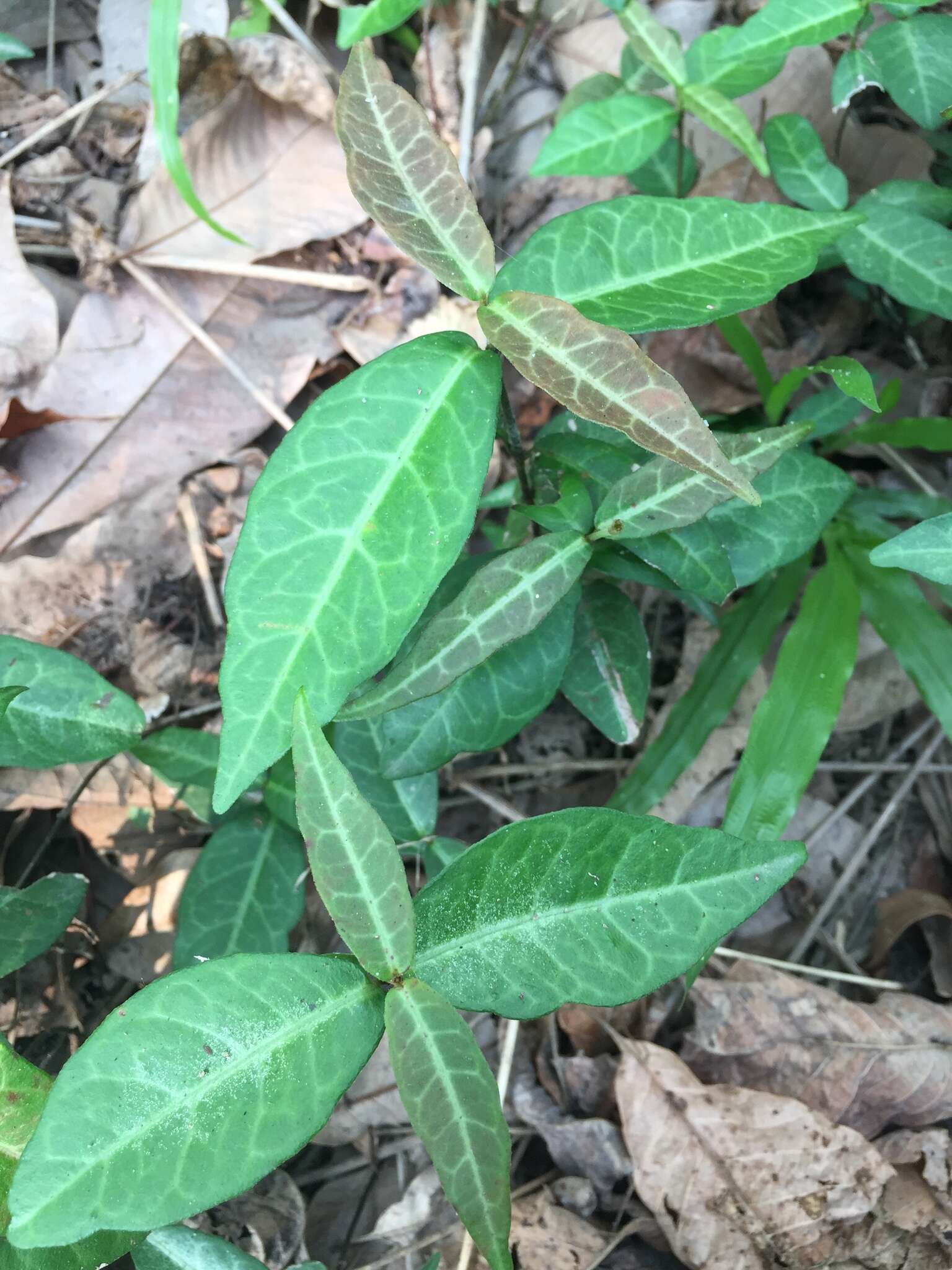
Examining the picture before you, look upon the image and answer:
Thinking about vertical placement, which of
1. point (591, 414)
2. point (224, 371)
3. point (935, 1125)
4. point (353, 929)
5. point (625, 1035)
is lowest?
point (935, 1125)

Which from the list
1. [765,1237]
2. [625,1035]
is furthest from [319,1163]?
[765,1237]

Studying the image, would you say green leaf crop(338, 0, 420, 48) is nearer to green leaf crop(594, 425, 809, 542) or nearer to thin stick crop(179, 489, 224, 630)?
green leaf crop(594, 425, 809, 542)

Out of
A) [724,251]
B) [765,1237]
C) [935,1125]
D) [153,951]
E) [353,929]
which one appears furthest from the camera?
[153,951]

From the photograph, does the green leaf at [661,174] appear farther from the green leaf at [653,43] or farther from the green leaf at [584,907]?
the green leaf at [584,907]

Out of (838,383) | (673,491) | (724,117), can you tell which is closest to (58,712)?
(673,491)

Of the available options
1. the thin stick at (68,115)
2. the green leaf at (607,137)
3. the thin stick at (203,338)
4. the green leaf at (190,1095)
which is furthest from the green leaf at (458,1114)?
the thin stick at (68,115)

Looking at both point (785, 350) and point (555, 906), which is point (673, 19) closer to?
point (785, 350)

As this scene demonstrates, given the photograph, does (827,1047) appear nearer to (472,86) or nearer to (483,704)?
(483,704)
